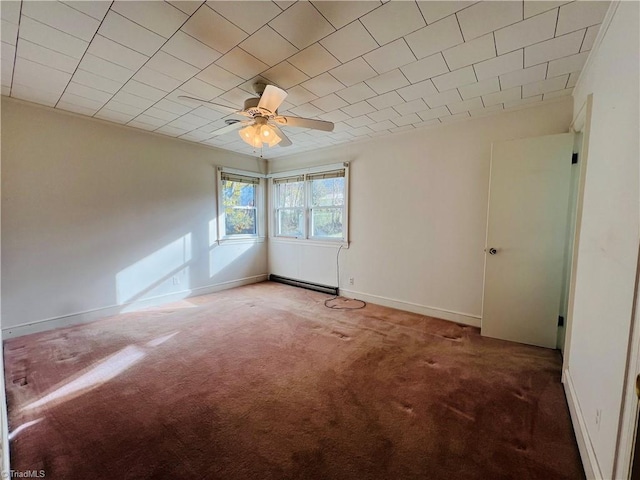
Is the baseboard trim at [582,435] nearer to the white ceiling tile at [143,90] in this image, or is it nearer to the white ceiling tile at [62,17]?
the white ceiling tile at [62,17]

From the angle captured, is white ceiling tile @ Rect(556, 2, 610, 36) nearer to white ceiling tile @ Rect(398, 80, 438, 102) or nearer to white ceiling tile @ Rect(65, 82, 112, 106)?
white ceiling tile @ Rect(398, 80, 438, 102)

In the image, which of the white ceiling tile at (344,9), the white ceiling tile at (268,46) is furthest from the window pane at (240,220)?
the white ceiling tile at (344,9)

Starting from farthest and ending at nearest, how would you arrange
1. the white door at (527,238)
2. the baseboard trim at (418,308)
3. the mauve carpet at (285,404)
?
the baseboard trim at (418,308) → the white door at (527,238) → the mauve carpet at (285,404)

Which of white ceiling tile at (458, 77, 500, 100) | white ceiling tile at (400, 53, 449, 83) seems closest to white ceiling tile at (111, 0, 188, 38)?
white ceiling tile at (400, 53, 449, 83)

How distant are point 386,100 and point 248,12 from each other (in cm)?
155

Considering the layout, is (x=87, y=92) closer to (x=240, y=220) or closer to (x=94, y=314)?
(x=94, y=314)

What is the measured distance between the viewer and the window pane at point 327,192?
171 inches

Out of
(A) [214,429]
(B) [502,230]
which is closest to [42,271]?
(A) [214,429]

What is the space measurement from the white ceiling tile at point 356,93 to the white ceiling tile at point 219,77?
3.07 feet

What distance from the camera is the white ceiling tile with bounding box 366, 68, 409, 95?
218 centimetres

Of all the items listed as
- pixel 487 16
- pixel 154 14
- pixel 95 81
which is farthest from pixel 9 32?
pixel 487 16

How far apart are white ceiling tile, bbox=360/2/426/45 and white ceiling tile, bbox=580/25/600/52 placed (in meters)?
1.04

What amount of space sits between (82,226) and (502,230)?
4.78 m

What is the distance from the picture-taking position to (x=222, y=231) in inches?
184
